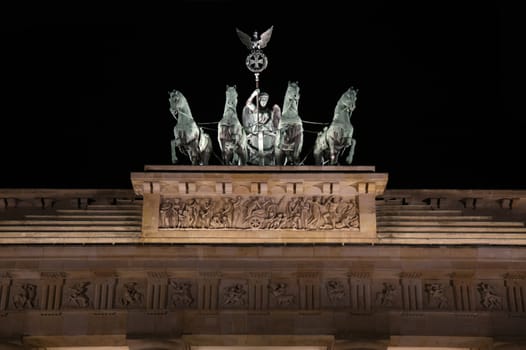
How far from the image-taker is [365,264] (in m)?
26.2

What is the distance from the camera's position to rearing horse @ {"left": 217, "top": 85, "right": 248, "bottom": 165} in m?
28.2

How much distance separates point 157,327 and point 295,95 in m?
7.21

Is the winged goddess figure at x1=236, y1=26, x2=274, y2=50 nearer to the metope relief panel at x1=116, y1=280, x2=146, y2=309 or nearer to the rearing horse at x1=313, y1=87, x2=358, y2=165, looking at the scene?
the rearing horse at x1=313, y1=87, x2=358, y2=165

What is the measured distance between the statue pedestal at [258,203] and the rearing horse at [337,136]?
836 millimetres

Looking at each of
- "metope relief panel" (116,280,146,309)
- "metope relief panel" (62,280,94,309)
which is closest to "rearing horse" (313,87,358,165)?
"metope relief panel" (116,280,146,309)

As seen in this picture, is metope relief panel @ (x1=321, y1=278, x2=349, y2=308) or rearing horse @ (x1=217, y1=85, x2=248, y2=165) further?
rearing horse @ (x1=217, y1=85, x2=248, y2=165)

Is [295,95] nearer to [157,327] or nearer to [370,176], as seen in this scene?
[370,176]

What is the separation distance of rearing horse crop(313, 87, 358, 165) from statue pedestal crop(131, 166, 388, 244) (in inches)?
32.9

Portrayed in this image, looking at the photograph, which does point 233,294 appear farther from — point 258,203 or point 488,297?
point 488,297

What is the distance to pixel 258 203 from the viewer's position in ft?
90.5

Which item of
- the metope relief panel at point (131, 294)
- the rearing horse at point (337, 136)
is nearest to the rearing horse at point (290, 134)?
the rearing horse at point (337, 136)

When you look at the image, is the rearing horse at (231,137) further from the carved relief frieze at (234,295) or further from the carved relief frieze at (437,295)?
the carved relief frieze at (437,295)

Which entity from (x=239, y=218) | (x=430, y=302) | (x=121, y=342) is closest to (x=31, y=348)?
(x=121, y=342)

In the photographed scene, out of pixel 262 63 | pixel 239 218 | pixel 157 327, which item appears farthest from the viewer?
pixel 262 63
